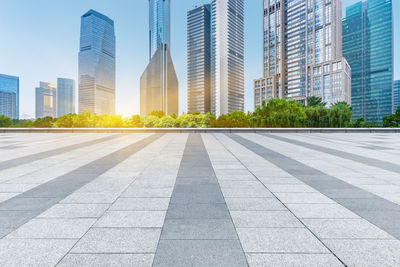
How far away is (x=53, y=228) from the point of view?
2.85 m

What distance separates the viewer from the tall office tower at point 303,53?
129750mm

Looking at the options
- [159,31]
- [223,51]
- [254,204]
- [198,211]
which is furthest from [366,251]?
[159,31]

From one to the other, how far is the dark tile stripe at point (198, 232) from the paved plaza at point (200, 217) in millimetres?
14

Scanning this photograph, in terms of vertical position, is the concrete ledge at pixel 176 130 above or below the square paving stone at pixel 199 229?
above

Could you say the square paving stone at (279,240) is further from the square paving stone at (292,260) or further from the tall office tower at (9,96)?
the tall office tower at (9,96)

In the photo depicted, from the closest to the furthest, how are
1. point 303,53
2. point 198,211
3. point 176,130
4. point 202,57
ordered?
→ point 198,211 < point 176,130 < point 303,53 < point 202,57

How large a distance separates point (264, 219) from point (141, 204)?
2032 millimetres

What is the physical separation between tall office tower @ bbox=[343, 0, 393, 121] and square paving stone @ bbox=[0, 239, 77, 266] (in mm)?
200692

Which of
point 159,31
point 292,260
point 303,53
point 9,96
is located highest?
point 159,31

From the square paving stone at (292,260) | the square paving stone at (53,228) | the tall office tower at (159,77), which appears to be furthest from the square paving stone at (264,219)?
the tall office tower at (159,77)

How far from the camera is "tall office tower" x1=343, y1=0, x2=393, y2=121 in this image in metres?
160

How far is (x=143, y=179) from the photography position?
17.2 feet

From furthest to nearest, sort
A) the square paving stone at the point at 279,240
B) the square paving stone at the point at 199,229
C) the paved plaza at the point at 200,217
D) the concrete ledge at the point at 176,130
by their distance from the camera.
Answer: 1. the concrete ledge at the point at 176,130
2. the square paving stone at the point at 199,229
3. the square paving stone at the point at 279,240
4. the paved plaza at the point at 200,217

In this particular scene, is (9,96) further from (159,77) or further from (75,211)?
(75,211)
